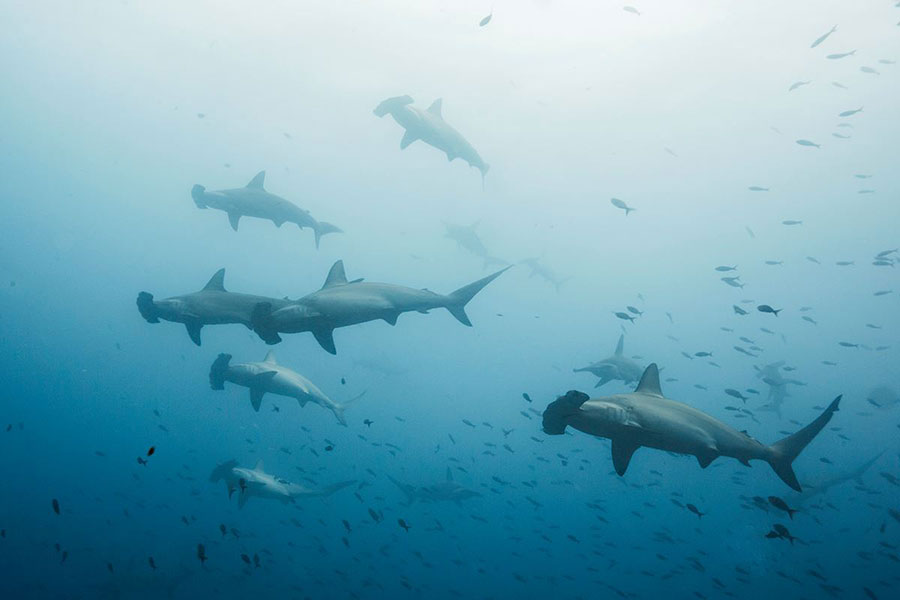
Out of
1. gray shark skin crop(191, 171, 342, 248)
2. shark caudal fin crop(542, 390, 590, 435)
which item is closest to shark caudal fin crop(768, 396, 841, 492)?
shark caudal fin crop(542, 390, 590, 435)

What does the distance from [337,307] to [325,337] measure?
71cm

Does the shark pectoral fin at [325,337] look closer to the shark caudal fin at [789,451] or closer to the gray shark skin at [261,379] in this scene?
the gray shark skin at [261,379]

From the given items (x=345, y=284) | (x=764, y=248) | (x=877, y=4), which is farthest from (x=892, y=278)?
(x=345, y=284)

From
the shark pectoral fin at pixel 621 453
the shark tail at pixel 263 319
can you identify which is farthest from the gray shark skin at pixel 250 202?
the shark pectoral fin at pixel 621 453

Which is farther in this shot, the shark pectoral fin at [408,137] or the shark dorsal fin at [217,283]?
the shark pectoral fin at [408,137]

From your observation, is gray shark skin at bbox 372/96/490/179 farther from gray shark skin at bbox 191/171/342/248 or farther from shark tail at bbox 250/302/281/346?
shark tail at bbox 250/302/281/346

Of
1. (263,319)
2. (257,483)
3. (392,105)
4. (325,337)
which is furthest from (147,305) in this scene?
(257,483)

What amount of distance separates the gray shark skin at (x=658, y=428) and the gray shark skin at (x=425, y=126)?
28.2ft

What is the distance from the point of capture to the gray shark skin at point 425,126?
1127cm

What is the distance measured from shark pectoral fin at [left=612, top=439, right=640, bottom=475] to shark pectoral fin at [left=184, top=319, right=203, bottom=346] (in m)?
5.56

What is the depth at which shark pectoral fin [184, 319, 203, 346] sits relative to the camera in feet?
22.5

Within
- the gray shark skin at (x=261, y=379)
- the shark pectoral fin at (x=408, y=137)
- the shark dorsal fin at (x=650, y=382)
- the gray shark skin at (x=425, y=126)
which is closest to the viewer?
the shark dorsal fin at (x=650, y=382)

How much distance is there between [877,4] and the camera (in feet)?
60.1

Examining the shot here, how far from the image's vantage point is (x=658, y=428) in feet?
15.0
